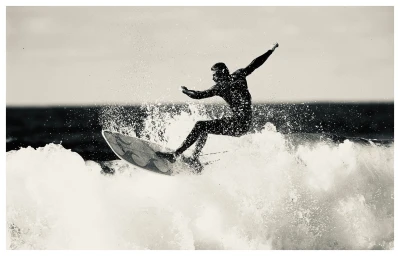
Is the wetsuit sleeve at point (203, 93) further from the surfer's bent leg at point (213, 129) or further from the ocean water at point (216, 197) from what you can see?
the ocean water at point (216, 197)

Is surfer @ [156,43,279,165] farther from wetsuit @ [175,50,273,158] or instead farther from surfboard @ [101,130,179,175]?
surfboard @ [101,130,179,175]

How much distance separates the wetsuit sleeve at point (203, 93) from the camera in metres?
6.22

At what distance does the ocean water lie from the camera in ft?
21.1

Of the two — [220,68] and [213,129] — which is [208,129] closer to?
[213,129]

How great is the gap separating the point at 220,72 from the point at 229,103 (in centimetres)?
43

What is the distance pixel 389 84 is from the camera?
6.94 m

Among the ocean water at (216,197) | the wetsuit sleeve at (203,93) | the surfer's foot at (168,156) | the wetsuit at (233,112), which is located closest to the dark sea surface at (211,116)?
the ocean water at (216,197)

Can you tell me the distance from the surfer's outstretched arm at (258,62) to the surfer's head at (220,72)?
265 mm

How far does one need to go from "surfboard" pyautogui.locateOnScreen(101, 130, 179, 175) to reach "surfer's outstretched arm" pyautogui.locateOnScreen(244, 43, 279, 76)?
1.57m

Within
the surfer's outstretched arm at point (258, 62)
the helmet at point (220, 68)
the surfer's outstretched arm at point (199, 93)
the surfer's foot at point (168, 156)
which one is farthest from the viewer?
the surfer's foot at point (168, 156)

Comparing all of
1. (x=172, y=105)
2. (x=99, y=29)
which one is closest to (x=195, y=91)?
(x=172, y=105)

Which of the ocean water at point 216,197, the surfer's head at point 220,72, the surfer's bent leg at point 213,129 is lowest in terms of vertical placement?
the ocean water at point 216,197

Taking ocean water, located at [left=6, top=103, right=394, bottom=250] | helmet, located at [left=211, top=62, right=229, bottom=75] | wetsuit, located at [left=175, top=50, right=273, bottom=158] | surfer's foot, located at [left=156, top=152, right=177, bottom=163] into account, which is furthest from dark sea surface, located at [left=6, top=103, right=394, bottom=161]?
surfer's foot, located at [left=156, top=152, right=177, bottom=163]

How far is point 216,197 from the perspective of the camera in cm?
670
